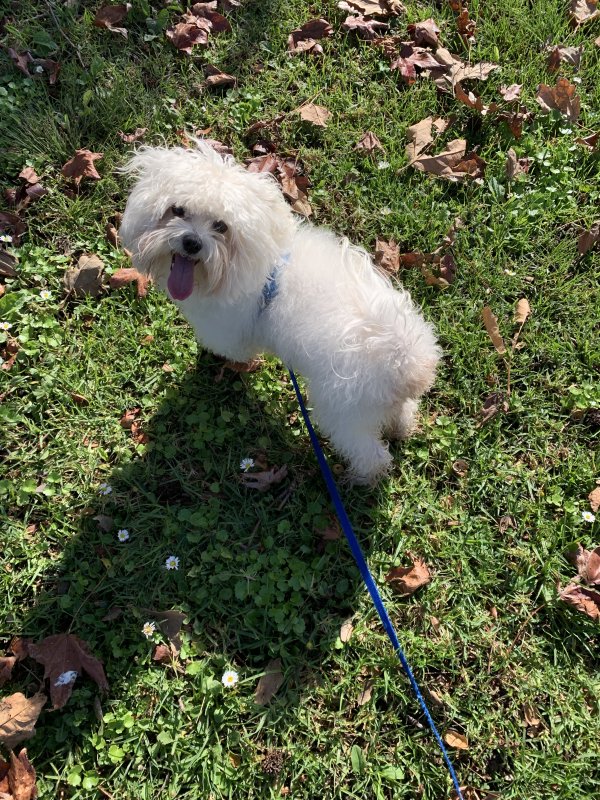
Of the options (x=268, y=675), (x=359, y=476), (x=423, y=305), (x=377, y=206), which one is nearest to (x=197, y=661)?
(x=268, y=675)

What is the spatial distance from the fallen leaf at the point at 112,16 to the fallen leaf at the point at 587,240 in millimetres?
3476

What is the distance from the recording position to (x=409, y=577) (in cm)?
267

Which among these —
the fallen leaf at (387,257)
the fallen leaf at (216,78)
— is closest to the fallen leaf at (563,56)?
the fallen leaf at (387,257)

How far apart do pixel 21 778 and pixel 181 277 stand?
2161 millimetres

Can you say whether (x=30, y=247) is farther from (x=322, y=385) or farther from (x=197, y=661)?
(x=197, y=661)

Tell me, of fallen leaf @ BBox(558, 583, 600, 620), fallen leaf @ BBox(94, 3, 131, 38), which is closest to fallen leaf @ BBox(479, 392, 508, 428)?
fallen leaf @ BBox(558, 583, 600, 620)

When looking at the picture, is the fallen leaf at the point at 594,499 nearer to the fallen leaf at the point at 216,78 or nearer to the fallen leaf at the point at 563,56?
the fallen leaf at the point at 563,56

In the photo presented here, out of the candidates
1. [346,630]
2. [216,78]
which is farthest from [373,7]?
[346,630]

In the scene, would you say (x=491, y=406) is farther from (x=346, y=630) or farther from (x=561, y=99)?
(x=561, y=99)

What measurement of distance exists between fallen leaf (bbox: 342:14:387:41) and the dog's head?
2.44 m

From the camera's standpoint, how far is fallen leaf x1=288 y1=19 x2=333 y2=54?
393cm

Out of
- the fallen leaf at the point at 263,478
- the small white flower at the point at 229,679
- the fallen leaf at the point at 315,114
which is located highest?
the fallen leaf at the point at 315,114

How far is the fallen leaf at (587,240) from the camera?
344 cm

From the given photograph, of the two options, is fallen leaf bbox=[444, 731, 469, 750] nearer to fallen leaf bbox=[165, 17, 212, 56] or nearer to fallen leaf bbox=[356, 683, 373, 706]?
fallen leaf bbox=[356, 683, 373, 706]
